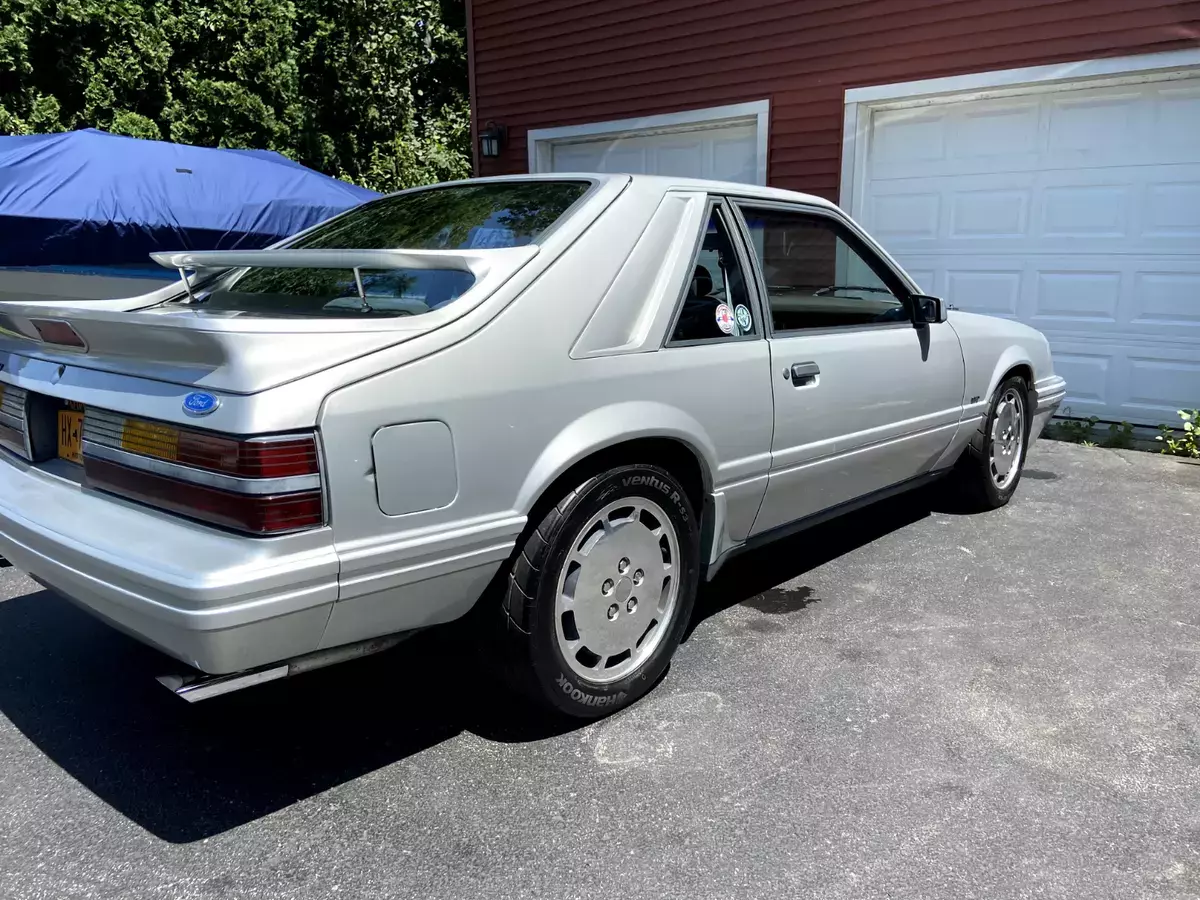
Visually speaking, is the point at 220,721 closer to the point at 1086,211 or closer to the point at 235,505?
the point at 235,505

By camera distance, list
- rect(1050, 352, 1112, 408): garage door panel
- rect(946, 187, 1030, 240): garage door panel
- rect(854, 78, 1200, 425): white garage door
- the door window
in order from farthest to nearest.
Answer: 1. rect(946, 187, 1030, 240): garage door panel
2. rect(1050, 352, 1112, 408): garage door panel
3. rect(854, 78, 1200, 425): white garage door
4. the door window

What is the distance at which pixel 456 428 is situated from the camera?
2246 millimetres

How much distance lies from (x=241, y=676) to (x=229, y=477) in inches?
18.6

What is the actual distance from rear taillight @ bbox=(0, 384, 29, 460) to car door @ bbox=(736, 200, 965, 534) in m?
2.34

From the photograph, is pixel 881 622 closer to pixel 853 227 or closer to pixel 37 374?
pixel 853 227

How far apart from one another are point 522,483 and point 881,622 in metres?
1.83

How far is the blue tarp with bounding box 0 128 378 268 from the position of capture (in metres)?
6.28

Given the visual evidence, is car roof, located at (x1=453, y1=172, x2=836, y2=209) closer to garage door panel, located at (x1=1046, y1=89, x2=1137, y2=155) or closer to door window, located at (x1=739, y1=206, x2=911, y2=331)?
door window, located at (x1=739, y1=206, x2=911, y2=331)

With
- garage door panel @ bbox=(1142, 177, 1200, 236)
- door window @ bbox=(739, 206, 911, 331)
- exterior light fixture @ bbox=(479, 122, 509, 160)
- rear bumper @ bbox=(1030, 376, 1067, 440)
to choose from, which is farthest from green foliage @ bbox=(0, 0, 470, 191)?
door window @ bbox=(739, 206, 911, 331)

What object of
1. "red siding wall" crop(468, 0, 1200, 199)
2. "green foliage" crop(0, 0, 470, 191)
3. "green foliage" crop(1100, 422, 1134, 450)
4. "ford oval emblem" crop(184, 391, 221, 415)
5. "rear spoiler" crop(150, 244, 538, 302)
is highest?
"green foliage" crop(0, 0, 470, 191)

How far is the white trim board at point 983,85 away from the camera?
21.3 ft

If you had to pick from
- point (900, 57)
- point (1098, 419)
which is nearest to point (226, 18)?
point (900, 57)

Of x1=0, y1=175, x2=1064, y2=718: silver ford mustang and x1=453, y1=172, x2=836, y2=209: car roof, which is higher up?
x1=453, y1=172, x2=836, y2=209: car roof

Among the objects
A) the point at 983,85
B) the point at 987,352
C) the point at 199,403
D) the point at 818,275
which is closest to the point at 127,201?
the point at 818,275
